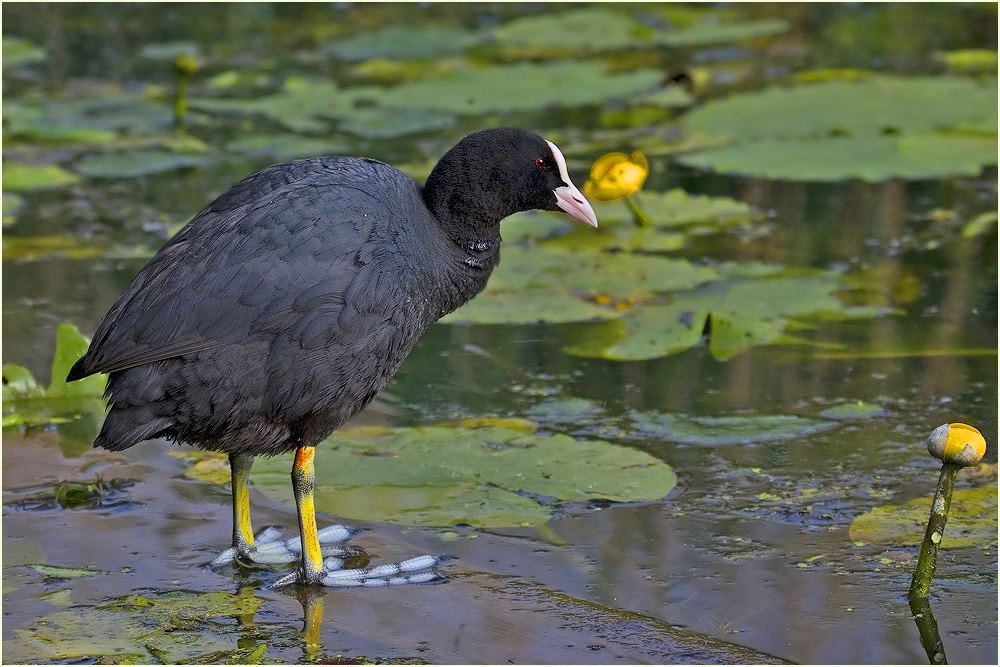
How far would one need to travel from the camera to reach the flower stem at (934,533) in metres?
2.90

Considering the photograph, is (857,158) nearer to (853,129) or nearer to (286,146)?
(853,129)

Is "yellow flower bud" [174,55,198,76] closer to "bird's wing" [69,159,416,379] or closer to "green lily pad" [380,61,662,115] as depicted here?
"green lily pad" [380,61,662,115]

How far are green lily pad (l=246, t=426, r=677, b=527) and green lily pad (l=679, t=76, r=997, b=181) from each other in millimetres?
2704


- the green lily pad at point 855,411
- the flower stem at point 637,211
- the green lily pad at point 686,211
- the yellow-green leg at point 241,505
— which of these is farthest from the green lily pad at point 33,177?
the green lily pad at point 855,411

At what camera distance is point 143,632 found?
9.73 feet

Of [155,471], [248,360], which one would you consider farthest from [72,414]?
[248,360]

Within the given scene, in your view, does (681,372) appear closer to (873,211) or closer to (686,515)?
(686,515)

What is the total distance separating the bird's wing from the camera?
3145 mm

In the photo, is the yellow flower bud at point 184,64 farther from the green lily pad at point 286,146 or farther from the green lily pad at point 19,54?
the green lily pad at point 19,54

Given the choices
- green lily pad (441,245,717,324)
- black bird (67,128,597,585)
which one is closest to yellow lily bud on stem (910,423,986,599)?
black bird (67,128,597,585)

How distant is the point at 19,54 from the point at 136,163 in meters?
2.82

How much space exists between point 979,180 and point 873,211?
772 millimetres

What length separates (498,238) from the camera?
3617 mm

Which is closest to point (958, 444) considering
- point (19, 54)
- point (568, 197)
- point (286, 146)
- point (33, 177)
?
point (568, 197)
